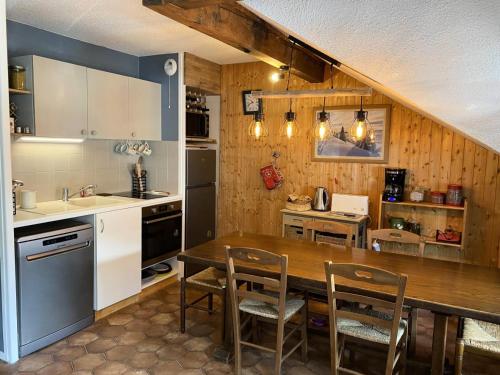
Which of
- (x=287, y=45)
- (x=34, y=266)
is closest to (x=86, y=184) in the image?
(x=34, y=266)

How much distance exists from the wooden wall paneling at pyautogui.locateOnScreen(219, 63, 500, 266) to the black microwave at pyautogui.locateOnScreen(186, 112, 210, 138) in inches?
9.8

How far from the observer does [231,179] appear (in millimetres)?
4984

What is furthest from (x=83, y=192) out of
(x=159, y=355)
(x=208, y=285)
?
(x=159, y=355)

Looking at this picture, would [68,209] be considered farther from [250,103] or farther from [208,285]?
[250,103]

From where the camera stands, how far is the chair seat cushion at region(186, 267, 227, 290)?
3.01m

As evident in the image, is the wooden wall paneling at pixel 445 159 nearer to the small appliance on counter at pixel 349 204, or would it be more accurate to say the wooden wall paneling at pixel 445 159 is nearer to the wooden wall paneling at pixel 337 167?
the wooden wall paneling at pixel 337 167

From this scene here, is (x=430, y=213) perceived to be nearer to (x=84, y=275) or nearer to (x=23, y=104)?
(x=84, y=275)

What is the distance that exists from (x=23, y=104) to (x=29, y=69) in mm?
279

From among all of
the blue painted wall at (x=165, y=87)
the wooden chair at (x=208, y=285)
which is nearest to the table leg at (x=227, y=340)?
the wooden chair at (x=208, y=285)

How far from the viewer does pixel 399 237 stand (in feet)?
10.0

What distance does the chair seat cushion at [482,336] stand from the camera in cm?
216

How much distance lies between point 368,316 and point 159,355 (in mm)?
1572

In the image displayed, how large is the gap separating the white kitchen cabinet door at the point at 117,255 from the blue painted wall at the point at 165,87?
105 centimetres

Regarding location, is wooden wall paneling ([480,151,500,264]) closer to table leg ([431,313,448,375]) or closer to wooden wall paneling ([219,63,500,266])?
wooden wall paneling ([219,63,500,266])
